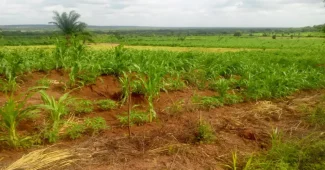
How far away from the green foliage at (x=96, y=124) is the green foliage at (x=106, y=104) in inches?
21.3

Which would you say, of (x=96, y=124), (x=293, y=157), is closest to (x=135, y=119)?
(x=96, y=124)

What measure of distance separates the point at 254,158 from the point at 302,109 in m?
2.50

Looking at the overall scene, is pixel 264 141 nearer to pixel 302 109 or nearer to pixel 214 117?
pixel 214 117

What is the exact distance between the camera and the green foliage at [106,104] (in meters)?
4.61

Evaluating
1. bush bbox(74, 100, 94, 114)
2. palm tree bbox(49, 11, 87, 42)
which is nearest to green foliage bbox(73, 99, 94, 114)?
bush bbox(74, 100, 94, 114)

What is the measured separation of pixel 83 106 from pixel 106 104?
0.34 meters

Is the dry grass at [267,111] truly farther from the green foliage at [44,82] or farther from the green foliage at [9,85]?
the green foliage at [9,85]

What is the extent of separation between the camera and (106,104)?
15.4 ft

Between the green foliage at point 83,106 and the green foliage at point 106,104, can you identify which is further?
the green foliage at point 106,104

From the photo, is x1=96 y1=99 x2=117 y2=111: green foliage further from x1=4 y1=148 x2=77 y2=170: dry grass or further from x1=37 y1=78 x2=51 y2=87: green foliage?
x1=4 y1=148 x2=77 y2=170: dry grass

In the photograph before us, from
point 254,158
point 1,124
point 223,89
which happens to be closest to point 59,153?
point 1,124

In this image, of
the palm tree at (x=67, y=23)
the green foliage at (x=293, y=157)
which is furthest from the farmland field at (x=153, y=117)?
the palm tree at (x=67, y=23)

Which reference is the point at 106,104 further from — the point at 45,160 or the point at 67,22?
the point at 67,22

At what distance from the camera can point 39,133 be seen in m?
3.51
